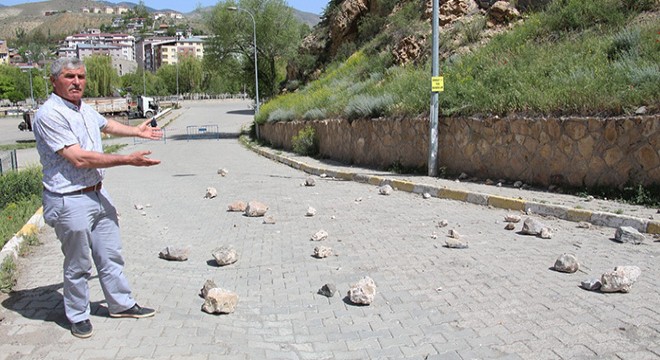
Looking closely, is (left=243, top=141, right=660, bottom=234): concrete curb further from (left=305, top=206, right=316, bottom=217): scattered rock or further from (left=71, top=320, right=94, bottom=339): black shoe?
(left=71, top=320, right=94, bottom=339): black shoe

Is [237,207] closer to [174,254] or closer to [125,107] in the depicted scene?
[174,254]

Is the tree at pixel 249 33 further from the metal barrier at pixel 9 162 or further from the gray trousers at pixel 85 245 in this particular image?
the gray trousers at pixel 85 245

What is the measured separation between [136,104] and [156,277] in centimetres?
6849

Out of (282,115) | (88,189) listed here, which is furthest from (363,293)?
(282,115)

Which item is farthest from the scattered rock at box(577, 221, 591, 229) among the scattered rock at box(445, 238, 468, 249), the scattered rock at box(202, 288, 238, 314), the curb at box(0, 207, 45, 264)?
the curb at box(0, 207, 45, 264)

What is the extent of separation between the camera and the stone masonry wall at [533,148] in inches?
326

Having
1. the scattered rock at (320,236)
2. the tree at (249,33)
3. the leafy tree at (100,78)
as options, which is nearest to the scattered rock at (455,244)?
the scattered rock at (320,236)

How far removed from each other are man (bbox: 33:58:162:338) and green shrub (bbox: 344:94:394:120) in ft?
35.3

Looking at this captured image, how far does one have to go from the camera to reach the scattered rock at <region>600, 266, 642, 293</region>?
4766 millimetres

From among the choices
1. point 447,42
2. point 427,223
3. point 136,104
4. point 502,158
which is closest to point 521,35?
point 447,42

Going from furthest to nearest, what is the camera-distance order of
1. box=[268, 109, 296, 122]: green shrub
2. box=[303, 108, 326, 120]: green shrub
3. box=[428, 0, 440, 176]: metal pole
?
box=[268, 109, 296, 122]: green shrub, box=[303, 108, 326, 120]: green shrub, box=[428, 0, 440, 176]: metal pole

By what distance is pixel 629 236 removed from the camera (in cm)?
664

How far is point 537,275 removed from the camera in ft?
17.7

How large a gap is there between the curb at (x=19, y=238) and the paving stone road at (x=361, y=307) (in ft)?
0.53
